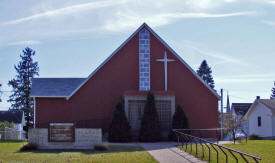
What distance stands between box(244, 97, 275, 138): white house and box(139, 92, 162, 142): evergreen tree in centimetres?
2103

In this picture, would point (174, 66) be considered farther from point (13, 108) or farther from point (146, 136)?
point (13, 108)

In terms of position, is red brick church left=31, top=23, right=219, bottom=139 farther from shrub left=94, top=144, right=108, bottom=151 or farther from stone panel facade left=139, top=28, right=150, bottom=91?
shrub left=94, top=144, right=108, bottom=151

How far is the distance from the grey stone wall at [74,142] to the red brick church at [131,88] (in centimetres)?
689

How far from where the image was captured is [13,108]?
182 ft

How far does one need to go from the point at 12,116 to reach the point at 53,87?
31467 millimetres

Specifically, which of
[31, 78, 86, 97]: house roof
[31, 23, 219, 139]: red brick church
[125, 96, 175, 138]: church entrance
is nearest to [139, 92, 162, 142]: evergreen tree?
[125, 96, 175, 138]: church entrance

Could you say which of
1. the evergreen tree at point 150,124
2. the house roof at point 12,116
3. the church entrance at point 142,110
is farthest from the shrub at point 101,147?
the house roof at point 12,116

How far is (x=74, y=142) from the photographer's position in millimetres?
20375

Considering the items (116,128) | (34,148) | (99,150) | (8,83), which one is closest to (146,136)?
(116,128)

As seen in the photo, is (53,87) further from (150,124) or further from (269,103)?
(269,103)

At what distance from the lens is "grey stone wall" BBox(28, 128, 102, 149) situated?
2031cm

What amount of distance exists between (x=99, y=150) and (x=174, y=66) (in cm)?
1134

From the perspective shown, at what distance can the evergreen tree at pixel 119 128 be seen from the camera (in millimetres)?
24031

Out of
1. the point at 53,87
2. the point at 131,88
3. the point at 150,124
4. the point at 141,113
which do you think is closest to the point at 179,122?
the point at 150,124
